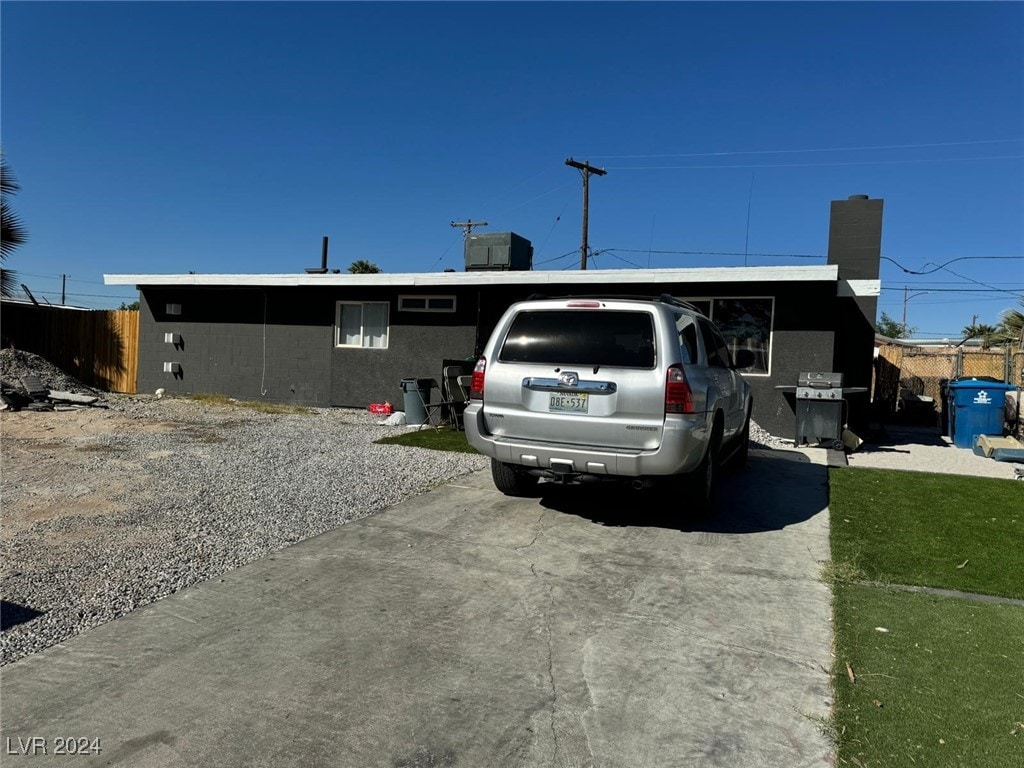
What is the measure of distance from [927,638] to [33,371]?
1720 centimetres

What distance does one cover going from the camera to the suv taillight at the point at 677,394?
5.25 m

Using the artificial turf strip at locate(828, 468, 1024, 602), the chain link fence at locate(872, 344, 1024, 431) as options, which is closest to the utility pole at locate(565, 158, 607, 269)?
the chain link fence at locate(872, 344, 1024, 431)

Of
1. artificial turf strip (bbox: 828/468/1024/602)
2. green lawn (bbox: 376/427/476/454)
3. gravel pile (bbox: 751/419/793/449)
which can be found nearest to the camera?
artificial turf strip (bbox: 828/468/1024/602)

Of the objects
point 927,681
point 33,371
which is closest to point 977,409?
point 927,681

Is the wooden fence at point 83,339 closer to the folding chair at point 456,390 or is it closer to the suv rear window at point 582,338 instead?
the folding chair at point 456,390

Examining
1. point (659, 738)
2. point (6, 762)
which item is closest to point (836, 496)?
point (659, 738)

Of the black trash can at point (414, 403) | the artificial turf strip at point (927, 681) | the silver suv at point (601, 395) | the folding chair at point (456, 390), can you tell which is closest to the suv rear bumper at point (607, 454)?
the silver suv at point (601, 395)

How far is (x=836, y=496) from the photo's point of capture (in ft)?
24.1

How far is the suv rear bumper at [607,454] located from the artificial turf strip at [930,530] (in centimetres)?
131

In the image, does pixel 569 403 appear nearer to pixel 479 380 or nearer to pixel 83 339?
pixel 479 380

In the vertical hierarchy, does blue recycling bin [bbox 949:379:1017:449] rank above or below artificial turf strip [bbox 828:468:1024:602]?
above

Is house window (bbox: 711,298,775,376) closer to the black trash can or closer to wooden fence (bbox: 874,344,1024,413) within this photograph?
the black trash can

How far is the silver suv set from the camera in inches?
208

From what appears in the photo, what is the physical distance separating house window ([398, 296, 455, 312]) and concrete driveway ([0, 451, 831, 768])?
899cm
